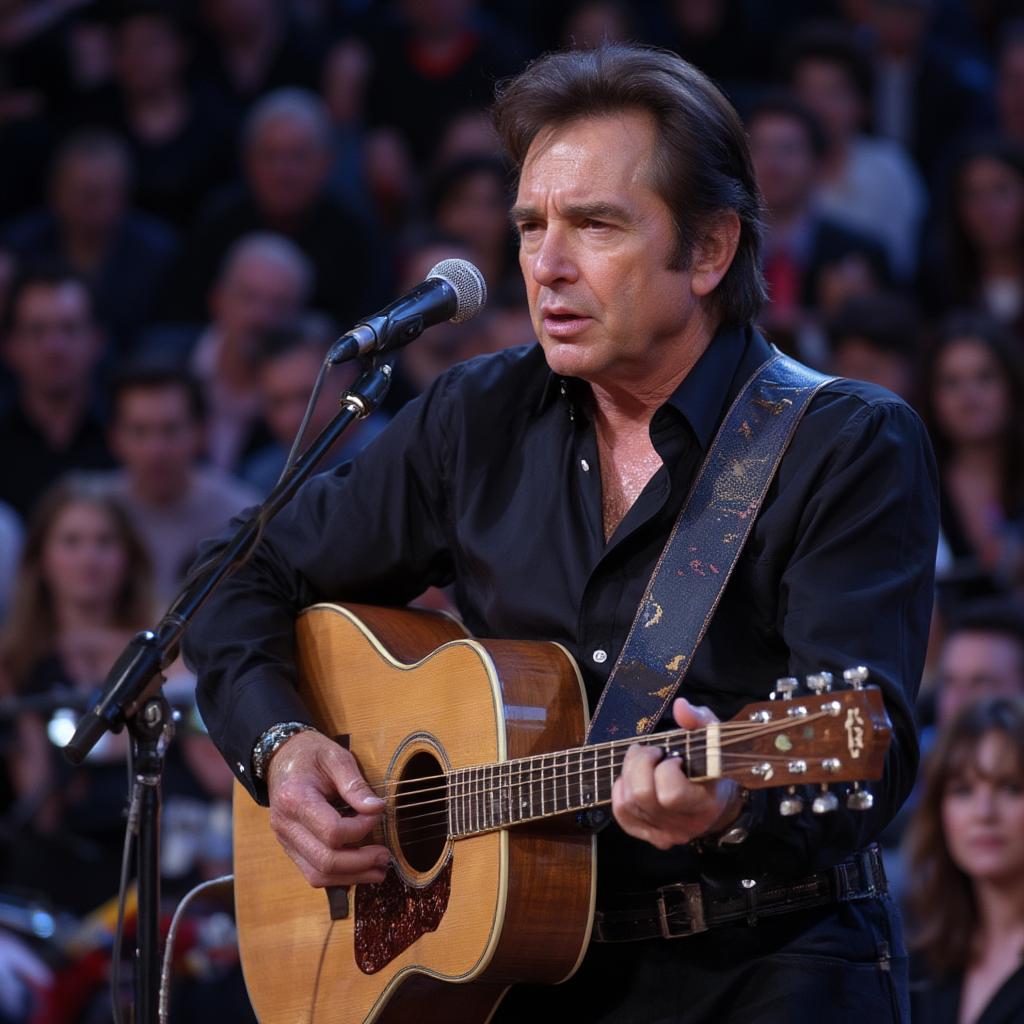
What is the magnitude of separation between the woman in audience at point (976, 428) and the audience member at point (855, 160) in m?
2.03

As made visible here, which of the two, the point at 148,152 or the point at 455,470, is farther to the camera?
the point at 148,152

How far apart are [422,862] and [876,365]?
14.0ft

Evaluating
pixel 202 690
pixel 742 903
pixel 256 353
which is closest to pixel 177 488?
pixel 256 353

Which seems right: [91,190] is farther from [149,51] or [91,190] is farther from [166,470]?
[166,470]

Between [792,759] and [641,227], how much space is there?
41.7 inches

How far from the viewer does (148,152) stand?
955 cm

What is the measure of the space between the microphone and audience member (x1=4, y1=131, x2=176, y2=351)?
603 centimetres

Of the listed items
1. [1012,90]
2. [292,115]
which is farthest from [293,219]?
[1012,90]

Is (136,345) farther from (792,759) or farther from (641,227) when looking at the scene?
(792,759)

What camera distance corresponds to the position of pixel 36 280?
314 inches

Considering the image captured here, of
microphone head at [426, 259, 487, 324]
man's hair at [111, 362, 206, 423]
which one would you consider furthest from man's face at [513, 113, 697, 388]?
man's hair at [111, 362, 206, 423]

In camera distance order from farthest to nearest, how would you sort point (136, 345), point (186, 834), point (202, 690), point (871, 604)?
point (136, 345) < point (186, 834) < point (202, 690) < point (871, 604)

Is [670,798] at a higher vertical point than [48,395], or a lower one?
lower

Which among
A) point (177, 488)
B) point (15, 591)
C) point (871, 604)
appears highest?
point (177, 488)
